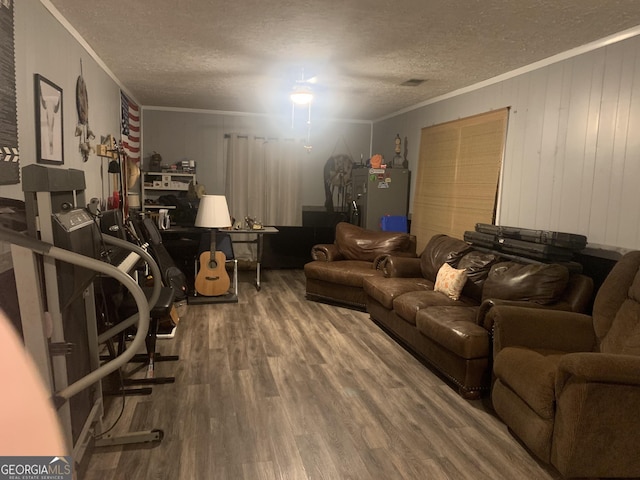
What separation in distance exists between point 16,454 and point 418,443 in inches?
72.8

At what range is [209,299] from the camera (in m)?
5.01

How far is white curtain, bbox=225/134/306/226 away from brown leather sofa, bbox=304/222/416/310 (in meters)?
1.76

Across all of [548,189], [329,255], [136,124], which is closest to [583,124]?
[548,189]

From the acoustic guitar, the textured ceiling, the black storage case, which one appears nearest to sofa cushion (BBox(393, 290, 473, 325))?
the black storage case

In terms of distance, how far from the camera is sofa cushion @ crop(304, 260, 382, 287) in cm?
488

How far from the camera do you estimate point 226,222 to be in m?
4.92

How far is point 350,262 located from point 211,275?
1619 millimetres

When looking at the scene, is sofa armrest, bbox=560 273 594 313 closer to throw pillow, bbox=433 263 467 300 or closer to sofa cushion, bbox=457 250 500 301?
sofa cushion, bbox=457 250 500 301

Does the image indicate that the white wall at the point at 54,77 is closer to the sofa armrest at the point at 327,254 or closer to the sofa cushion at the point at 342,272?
the sofa cushion at the point at 342,272

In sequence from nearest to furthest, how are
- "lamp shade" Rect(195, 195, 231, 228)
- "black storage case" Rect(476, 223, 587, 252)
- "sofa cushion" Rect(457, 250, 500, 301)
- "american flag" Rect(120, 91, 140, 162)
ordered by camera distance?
"black storage case" Rect(476, 223, 587, 252), "sofa cushion" Rect(457, 250, 500, 301), "lamp shade" Rect(195, 195, 231, 228), "american flag" Rect(120, 91, 140, 162)

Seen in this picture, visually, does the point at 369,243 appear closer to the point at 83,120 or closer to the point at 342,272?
the point at 342,272

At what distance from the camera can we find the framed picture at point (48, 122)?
2.56m

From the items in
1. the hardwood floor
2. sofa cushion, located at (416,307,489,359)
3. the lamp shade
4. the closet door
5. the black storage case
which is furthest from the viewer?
the lamp shade

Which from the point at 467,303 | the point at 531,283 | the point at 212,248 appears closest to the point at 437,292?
the point at 467,303
